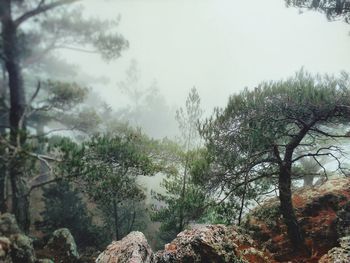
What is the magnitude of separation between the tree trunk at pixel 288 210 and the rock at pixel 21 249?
27.9 feet

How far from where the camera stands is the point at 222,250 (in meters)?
8.24

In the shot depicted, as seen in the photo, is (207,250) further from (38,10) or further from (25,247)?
(38,10)

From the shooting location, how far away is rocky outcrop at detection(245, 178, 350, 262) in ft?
34.2

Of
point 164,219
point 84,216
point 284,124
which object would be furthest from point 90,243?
point 284,124

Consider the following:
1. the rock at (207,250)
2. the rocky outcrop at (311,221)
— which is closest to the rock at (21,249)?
the rock at (207,250)

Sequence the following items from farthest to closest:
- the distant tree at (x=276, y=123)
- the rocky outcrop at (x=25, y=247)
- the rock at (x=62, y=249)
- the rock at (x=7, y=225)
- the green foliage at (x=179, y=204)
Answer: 1. the green foliage at (x=179, y=204)
2. the rock at (x=62, y=249)
3. the distant tree at (x=276, y=123)
4. the rock at (x=7, y=225)
5. the rocky outcrop at (x=25, y=247)

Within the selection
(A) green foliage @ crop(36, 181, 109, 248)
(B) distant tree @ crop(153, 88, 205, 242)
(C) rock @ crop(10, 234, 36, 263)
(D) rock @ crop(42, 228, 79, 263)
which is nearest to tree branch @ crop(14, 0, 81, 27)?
(B) distant tree @ crop(153, 88, 205, 242)

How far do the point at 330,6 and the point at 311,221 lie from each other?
788 centimetres

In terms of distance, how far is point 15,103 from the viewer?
11.7 m

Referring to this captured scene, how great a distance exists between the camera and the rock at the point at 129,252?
7.84m

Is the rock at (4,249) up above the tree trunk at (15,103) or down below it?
below

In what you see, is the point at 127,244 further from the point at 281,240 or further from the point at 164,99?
the point at 164,99

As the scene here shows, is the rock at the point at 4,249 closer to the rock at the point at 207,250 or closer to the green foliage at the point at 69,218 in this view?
the rock at the point at 207,250

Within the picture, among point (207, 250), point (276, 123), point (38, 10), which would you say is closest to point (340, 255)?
point (207, 250)
